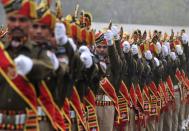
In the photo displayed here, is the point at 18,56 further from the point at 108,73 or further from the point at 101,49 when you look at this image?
the point at 108,73

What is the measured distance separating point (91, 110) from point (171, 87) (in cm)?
468

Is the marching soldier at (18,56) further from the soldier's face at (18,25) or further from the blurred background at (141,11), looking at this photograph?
the blurred background at (141,11)

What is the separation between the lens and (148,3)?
31578 millimetres

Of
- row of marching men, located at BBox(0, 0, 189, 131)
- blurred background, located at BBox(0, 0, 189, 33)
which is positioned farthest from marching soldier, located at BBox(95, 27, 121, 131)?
blurred background, located at BBox(0, 0, 189, 33)

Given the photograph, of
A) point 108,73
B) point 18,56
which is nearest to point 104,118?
point 108,73

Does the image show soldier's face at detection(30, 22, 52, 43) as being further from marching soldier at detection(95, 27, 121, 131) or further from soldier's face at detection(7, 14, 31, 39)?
marching soldier at detection(95, 27, 121, 131)

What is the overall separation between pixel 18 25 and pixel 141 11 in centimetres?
2618

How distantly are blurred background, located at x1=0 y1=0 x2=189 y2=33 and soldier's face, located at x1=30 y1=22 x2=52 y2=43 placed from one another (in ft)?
63.4

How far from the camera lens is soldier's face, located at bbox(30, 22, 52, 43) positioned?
548 cm

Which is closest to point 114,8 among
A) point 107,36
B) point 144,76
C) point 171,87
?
point 171,87

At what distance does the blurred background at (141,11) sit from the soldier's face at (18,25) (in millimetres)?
19759

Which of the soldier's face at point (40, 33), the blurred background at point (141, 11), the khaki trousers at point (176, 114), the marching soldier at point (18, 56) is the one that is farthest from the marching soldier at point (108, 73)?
the blurred background at point (141, 11)

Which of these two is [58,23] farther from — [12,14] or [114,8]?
[114,8]

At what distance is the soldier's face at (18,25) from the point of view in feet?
16.4
